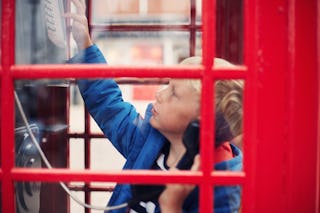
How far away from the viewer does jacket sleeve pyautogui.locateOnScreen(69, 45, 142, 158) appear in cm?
152

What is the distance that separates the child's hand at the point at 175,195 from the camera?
1171 millimetres

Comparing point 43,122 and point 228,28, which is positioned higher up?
point 228,28

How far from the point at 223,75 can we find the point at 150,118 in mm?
548

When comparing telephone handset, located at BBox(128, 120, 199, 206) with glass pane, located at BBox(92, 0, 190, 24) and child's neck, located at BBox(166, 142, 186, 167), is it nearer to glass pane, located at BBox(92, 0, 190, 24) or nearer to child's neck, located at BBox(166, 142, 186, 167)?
child's neck, located at BBox(166, 142, 186, 167)

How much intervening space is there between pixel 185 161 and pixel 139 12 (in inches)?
36.5

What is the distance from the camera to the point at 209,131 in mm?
971

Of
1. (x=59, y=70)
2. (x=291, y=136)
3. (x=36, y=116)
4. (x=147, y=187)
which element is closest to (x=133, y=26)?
(x=36, y=116)

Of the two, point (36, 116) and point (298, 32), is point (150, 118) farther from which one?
point (298, 32)

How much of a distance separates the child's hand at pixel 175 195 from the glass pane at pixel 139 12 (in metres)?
0.85

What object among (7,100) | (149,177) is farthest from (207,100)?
(7,100)

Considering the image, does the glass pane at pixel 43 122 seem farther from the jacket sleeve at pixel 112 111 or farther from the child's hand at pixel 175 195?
→ the child's hand at pixel 175 195

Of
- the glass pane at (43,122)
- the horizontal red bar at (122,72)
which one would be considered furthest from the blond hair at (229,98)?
the glass pane at (43,122)

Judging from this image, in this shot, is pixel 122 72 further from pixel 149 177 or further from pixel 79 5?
pixel 79 5

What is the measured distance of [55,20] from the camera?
53.9 inches
